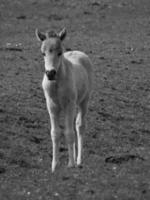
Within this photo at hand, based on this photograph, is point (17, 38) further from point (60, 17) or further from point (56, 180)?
point (56, 180)

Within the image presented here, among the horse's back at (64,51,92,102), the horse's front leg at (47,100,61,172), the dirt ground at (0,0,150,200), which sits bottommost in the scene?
the dirt ground at (0,0,150,200)

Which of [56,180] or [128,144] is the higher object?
[56,180]

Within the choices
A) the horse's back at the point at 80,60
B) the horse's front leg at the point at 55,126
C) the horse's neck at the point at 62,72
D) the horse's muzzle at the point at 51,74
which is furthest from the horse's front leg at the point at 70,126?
the horse's back at the point at 80,60

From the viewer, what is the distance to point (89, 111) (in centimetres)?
1733

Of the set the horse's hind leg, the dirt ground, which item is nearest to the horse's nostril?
the dirt ground

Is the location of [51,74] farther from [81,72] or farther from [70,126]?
[81,72]

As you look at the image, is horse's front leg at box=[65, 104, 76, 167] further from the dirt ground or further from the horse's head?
the horse's head

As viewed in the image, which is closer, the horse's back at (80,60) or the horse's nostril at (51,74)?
the horse's nostril at (51,74)

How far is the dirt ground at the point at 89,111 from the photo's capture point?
981cm

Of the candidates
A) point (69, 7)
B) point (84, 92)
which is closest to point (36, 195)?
point (84, 92)

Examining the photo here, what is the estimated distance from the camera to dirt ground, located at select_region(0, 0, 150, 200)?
9.81m

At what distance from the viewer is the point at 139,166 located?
10.9 m

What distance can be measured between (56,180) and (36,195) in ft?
2.65

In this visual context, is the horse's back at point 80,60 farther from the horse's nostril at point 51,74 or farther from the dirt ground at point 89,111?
the horse's nostril at point 51,74
